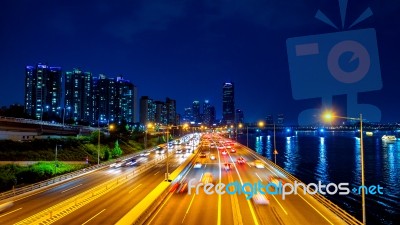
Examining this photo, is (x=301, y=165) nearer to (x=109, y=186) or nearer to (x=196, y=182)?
(x=196, y=182)

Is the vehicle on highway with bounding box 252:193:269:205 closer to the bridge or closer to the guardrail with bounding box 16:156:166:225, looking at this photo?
the bridge

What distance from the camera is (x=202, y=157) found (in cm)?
7994

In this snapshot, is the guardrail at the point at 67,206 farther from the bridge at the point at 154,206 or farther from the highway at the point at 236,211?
the highway at the point at 236,211

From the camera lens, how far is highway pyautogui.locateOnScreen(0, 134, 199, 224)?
2845cm

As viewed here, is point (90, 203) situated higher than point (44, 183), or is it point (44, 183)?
point (44, 183)

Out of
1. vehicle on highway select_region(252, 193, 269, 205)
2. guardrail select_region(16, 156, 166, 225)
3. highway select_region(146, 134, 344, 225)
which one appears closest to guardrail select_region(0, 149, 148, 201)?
guardrail select_region(16, 156, 166, 225)

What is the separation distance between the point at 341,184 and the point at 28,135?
73027 millimetres

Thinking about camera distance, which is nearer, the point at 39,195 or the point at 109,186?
the point at 39,195

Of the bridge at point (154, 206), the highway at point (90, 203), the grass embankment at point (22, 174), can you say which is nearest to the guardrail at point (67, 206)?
the bridge at point (154, 206)

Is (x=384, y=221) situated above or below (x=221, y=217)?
below

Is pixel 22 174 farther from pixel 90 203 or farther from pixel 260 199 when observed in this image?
pixel 260 199

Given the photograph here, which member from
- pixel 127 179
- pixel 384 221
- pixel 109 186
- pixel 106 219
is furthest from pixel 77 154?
pixel 384 221

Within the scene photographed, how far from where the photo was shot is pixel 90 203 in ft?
110
